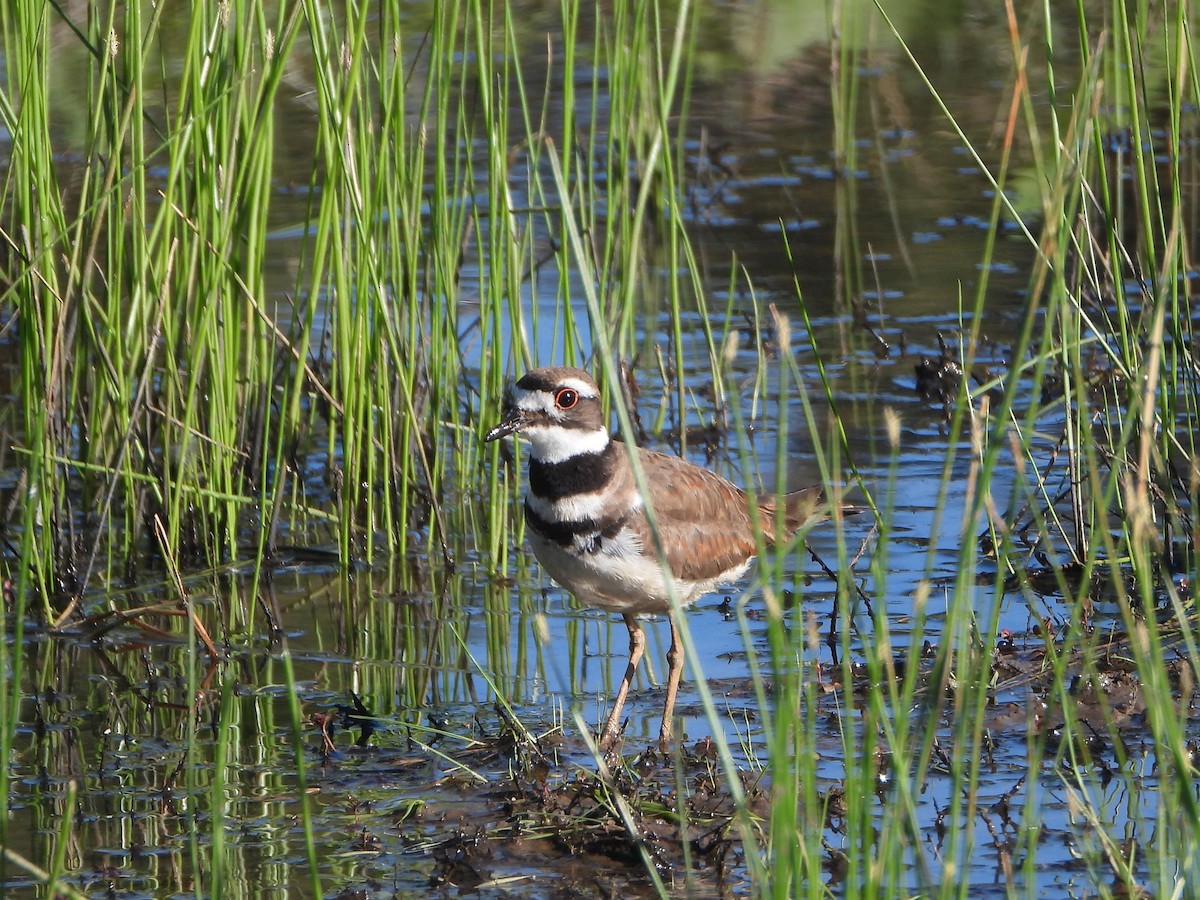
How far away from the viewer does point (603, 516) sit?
4828mm

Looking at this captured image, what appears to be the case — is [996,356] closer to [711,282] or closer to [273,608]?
[711,282]

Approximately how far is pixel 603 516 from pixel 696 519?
487 millimetres

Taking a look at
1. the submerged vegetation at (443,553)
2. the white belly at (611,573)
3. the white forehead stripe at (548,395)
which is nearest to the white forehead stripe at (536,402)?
the white forehead stripe at (548,395)

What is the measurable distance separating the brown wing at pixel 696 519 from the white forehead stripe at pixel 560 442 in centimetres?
24

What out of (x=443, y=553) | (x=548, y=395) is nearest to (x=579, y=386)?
(x=548, y=395)

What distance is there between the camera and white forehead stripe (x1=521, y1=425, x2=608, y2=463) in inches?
195

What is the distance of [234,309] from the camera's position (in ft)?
18.7

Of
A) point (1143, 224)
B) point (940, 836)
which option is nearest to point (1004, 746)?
point (940, 836)

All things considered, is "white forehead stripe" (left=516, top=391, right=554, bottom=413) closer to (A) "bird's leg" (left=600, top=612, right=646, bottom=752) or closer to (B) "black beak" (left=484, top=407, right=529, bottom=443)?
(B) "black beak" (left=484, top=407, right=529, bottom=443)

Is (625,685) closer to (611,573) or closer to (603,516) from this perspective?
(611,573)

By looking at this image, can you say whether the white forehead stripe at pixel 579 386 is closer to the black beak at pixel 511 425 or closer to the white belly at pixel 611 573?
the black beak at pixel 511 425

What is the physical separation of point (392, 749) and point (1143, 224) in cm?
262

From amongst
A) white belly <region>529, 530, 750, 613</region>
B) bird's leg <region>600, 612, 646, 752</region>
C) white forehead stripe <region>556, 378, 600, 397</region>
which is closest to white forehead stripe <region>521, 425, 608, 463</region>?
white forehead stripe <region>556, 378, 600, 397</region>

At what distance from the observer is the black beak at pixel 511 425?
195 inches
